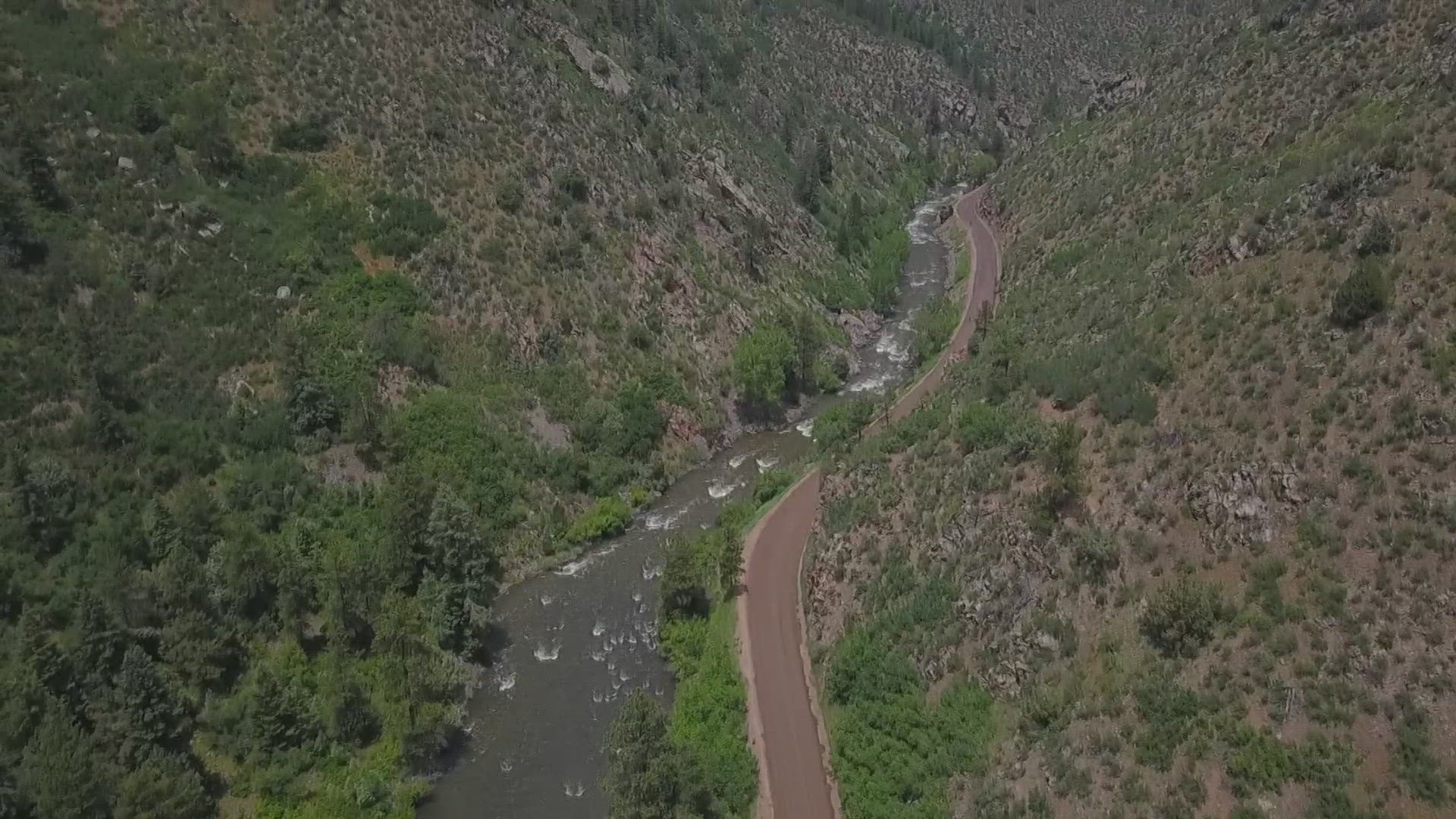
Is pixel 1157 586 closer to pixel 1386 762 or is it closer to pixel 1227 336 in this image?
pixel 1386 762

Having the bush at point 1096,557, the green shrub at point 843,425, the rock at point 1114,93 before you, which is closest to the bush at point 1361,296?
the bush at point 1096,557

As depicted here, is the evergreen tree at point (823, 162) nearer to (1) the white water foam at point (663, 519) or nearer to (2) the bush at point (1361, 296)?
(1) the white water foam at point (663, 519)

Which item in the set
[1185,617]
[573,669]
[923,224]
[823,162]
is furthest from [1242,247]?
[923,224]

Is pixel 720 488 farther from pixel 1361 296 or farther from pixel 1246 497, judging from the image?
pixel 1361 296

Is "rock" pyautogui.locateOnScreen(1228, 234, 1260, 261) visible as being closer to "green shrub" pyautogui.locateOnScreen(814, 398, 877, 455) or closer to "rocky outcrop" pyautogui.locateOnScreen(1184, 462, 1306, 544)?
"rocky outcrop" pyautogui.locateOnScreen(1184, 462, 1306, 544)

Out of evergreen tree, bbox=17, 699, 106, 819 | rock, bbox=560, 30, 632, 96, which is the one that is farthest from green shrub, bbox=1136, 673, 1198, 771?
rock, bbox=560, 30, 632, 96
